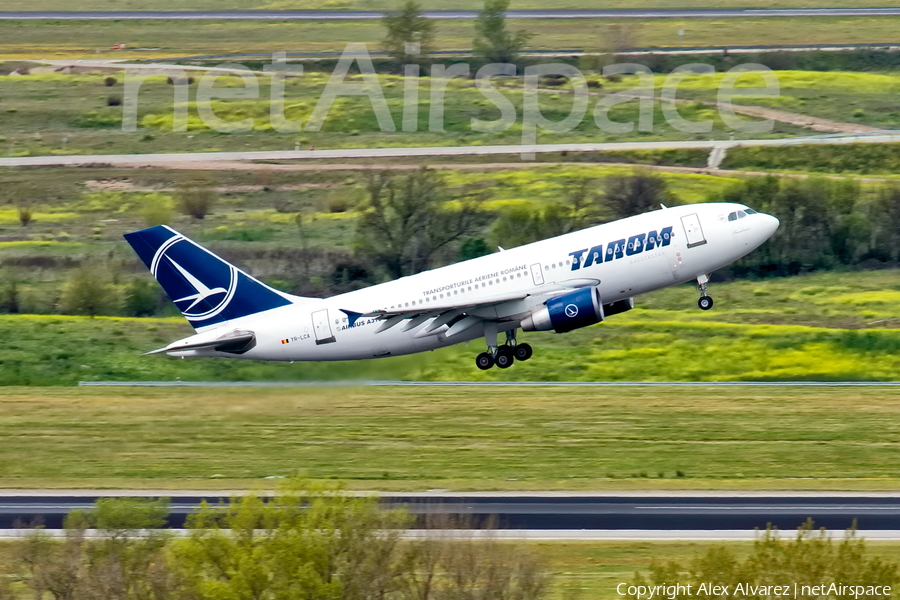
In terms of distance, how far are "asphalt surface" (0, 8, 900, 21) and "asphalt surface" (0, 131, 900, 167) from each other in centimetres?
4575

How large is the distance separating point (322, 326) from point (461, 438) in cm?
1048

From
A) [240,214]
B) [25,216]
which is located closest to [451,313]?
[240,214]

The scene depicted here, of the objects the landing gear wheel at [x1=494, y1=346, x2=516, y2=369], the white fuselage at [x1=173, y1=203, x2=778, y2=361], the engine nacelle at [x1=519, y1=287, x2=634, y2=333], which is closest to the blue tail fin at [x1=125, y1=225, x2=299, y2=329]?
the white fuselage at [x1=173, y1=203, x2=778, y2=361]

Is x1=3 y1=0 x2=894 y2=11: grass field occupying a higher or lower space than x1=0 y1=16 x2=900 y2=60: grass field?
higher

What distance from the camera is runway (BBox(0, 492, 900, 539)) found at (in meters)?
40.9

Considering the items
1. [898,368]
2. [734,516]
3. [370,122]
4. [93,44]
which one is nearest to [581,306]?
[734,516]

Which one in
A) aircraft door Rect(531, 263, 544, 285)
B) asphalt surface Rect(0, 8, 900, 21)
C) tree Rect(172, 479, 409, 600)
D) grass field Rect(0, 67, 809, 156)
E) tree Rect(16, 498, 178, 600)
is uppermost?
asphalt surface Rect(0, 8, 900, 21)

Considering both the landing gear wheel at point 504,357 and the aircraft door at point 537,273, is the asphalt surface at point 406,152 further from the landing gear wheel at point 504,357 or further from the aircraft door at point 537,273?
the aircraft door at point 537,273

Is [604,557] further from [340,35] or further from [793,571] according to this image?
[340,35]

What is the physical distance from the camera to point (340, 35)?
458ft

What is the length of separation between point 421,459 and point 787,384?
897 inches

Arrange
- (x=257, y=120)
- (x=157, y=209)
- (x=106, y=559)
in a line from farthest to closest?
1. (x=257, y=120)
2. (x=157, y=209)
3. (x=106, y=559)

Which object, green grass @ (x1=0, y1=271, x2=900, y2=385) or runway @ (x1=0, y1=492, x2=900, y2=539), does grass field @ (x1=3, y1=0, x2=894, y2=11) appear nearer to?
green grass @ (x1=0, y1=271, x2=900, y2=385)

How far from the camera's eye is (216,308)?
4916 centimetres
